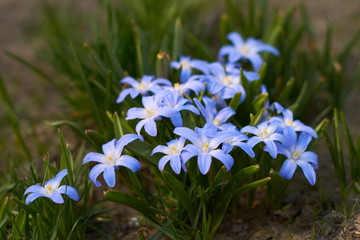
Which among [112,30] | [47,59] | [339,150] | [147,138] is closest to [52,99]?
[47,59]

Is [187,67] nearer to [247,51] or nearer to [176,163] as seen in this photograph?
[247,51]

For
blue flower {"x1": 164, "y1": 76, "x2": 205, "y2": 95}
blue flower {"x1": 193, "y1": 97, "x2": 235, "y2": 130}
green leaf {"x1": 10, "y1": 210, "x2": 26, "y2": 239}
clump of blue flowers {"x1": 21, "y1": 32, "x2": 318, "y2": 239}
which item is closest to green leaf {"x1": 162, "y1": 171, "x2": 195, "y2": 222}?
clump of blue flowers {"x1": 21, "y1": 32, "x2": 318, "y2": 239}

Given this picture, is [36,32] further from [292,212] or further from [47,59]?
[292,212]

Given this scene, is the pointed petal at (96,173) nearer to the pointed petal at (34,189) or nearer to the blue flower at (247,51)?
the pointed petal at (34,189)

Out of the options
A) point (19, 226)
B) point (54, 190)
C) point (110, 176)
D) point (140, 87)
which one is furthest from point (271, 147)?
point (19, 226)

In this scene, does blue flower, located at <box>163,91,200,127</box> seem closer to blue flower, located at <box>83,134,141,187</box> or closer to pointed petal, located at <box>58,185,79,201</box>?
blue flower, located at <box>83,134,141,187</box>
